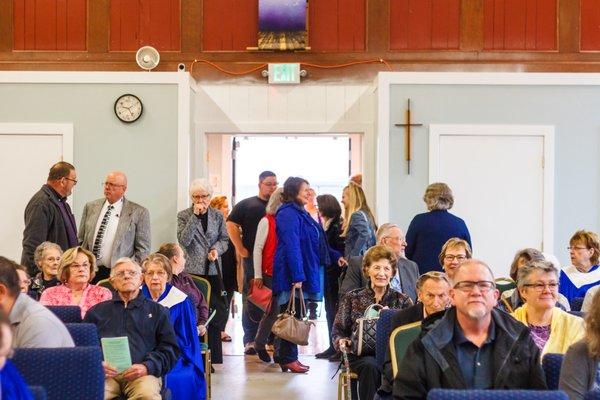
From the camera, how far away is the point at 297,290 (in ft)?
26.3

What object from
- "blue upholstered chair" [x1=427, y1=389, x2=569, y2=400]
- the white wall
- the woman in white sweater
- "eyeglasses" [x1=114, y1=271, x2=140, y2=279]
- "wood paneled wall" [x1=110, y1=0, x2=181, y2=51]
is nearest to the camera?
"blue upholstered chair" [x1=427, y1=389, x2=569, y2=400]

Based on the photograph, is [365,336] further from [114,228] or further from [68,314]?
[114,228]

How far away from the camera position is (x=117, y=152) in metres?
9.15

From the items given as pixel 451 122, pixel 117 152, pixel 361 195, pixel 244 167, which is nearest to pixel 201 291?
pixel 361 195

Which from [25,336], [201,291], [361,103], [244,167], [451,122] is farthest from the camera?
[244,167]

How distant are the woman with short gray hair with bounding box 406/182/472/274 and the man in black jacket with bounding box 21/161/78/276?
2584mm

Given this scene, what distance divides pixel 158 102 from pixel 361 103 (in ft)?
6.30

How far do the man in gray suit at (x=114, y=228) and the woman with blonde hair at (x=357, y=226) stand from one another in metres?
1.58

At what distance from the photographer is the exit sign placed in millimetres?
9605

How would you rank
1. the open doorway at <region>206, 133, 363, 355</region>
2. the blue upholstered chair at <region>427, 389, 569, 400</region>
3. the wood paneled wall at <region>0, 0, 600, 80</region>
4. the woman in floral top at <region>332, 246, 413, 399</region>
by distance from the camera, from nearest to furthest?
1. the blue upholstered chair at <region>427, 389, 569, 400</region>
2. the woman in floral top at <region>332, 246, 413, 399</region>
3. the wood paneled wall at <region>0, 0, 600, 80</region>
4. the open doorway at <region>206, 133, 363, 355</region>

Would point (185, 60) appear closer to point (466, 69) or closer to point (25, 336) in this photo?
point (466, 69)

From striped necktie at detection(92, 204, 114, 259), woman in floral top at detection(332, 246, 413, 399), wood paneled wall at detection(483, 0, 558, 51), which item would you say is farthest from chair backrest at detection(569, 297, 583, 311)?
wood paneled wall at detection(483, 0, 558, 51)

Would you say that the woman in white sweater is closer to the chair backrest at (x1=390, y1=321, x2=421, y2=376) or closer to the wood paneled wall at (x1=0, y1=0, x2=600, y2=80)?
the wood paneled wall at (x1=0, y1=0, x2=600, y2=80)

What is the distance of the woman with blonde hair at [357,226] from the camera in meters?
8.14
